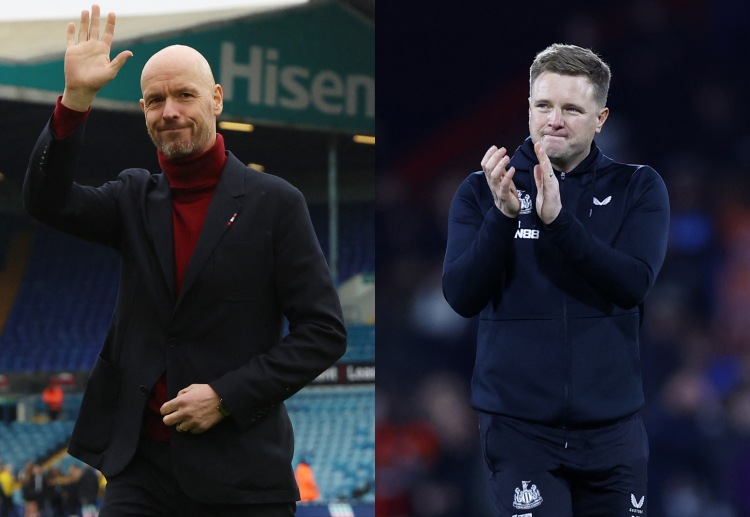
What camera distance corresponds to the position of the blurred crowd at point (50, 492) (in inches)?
514

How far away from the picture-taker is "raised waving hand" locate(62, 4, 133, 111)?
2.25 meters

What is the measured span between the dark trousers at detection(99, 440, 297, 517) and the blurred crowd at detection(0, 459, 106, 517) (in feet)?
37.1

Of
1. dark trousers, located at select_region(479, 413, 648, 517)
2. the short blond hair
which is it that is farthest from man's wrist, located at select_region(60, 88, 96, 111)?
dark trousers, located at select_region(479, 413, 648, 517)

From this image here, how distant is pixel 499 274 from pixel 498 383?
247mm

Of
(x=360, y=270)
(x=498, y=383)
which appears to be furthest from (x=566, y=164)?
(x=360, y=270)

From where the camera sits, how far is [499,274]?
2461 mm

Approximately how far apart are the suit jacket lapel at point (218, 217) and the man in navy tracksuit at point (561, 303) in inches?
20.5

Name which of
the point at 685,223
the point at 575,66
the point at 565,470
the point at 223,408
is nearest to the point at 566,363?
the point at 565,470

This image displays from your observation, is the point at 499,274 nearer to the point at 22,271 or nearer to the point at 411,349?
the point at 411,349

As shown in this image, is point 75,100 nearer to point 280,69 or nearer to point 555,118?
point 555,118

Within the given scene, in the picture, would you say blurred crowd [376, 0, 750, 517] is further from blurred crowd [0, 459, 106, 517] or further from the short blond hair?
blurred crowd [0, 459, 106, 517]

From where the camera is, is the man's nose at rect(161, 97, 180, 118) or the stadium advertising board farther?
the stadium advertising board

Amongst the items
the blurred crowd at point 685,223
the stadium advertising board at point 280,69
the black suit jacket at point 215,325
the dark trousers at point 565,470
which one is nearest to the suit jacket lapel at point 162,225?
the black suit jacket at point 215,325

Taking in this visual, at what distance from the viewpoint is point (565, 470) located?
2.43m
